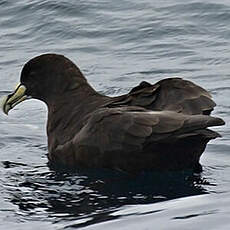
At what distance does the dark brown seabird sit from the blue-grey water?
0.17 m

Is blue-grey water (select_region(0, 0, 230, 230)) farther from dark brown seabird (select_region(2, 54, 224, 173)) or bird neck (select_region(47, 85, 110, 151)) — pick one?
bird neck (select_region(47, 85, 110, 151))

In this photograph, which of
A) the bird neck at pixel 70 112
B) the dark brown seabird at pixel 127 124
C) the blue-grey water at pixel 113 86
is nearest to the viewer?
the blue-grey water at pixel 113 86

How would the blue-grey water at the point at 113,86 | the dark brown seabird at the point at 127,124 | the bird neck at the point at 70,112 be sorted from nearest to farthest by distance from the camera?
the blue-grey water at the point at 113,86 → the dark brown seabird at the point at 127,124 → the bird neck at the point at 70,112

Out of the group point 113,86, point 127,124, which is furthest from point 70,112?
point 113,86

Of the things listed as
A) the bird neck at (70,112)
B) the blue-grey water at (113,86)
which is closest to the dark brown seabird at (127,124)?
the bird neck at (70,112)

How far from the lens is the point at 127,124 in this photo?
27.3 ft

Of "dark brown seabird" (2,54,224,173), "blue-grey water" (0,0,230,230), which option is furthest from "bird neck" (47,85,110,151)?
"blue-grey water" (0,0,230,230)

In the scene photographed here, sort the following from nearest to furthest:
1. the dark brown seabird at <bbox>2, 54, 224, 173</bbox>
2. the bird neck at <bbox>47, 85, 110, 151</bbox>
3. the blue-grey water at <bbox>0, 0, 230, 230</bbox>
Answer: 1. the blue-grey water at <bbox>0, 0, 230, 230</bbox>
2. the dark brown seabird at <bbox>2, 54, 224, 173</bbox>
3. the bird neck at <bbox>47, 85, 110, 151</bbox>

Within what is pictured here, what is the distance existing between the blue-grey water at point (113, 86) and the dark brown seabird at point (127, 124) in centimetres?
17

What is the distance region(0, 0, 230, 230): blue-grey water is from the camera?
7.66 m

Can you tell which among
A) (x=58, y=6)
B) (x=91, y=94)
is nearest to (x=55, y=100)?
(x=91, y=94)

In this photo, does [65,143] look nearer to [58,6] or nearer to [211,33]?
[211,33]

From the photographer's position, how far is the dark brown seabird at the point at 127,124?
27.1 ft

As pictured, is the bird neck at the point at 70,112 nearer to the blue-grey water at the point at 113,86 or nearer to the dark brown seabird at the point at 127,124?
the dark brown seabird at the point at 127,124
